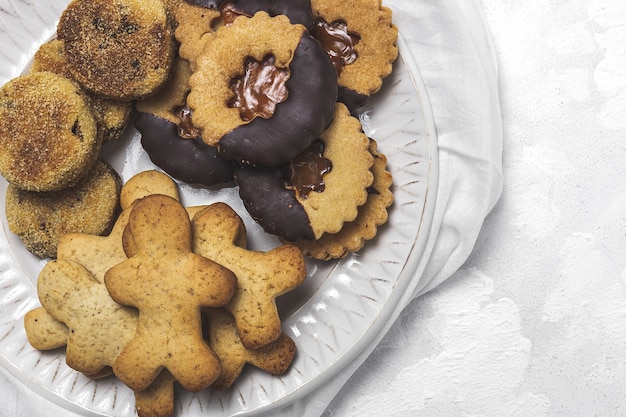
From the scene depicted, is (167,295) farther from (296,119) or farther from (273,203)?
(296,119)

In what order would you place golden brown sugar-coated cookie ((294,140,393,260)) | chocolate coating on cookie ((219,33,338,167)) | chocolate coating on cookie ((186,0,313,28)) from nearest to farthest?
chocolate coating on cookie ((219,33,338,167))
chocolate coating on cookie ((186,0,313,28))
golden brown sugar-coated cookie ((294,140,393,260))

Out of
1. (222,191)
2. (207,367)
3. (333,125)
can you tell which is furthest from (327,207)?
(207,367)

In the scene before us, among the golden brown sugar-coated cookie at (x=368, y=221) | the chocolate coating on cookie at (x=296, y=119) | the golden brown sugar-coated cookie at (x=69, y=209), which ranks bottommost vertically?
the golden brown sugar-coated cookie at (x=368, y=221)

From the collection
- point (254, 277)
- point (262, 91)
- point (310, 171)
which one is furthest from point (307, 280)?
point (262, 91)

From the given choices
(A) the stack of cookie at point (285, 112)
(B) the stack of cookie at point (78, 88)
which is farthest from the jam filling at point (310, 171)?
(B) the stack of cookie at point (78, 88)

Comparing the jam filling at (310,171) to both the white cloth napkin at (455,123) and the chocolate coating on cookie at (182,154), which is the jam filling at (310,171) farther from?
the white cloth napkin at (455,123)

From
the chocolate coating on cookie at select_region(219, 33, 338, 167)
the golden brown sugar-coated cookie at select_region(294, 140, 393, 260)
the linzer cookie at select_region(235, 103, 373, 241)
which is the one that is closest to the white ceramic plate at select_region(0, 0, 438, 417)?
the golden brown sugar-coated cookie at select_region(294, 140, 393, 260)

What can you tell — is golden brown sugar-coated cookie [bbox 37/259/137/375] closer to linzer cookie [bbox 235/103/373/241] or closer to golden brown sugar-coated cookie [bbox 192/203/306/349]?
golden brown sugar-coated cookie [bbox 192/203/306/349]
